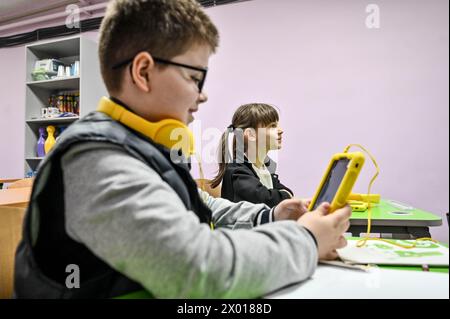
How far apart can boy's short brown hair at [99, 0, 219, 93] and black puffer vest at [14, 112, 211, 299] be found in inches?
6.7

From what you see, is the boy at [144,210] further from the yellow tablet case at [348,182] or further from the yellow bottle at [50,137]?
the yellow bottle at [50,137]

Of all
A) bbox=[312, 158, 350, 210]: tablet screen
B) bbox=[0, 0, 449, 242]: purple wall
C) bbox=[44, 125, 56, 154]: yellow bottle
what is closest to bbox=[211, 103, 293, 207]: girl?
bbox=[0, 0, 449, 242]: purple wall

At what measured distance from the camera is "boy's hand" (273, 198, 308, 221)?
0.81 meters

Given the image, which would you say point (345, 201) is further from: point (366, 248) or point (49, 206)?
point (49, 206)

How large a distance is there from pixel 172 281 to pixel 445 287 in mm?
401

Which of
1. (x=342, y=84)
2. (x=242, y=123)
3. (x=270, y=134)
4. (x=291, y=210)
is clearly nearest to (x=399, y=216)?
(x=291, y=210)

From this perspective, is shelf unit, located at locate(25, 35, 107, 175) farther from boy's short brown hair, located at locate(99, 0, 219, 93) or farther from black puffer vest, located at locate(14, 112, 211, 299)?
black puffer vest, located at locate(14, 112, 211, 299)

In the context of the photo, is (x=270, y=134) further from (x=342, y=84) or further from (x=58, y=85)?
(x=58, y=85)

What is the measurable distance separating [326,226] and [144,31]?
0.48 metres

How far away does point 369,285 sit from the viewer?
485 mm

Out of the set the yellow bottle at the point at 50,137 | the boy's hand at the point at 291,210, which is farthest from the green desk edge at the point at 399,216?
the yellow bottle at the point at 50,137

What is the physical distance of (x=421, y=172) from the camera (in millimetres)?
2445

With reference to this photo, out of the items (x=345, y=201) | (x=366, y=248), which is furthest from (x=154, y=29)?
(x=366, y=248)
